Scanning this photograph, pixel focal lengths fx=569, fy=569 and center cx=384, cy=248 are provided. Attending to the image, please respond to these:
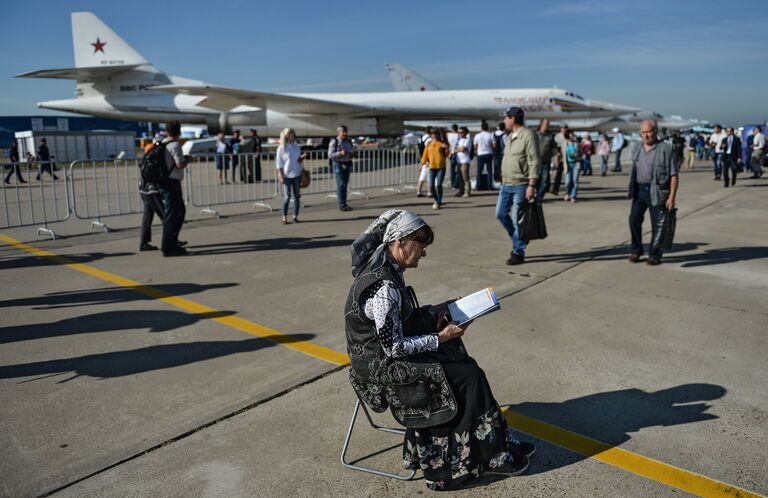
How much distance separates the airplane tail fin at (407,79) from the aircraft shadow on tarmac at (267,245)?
1486 inches

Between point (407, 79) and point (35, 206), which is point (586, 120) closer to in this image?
point (407, 79)

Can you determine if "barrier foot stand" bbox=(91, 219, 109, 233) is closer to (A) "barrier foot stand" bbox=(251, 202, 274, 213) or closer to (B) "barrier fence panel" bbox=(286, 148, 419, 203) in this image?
(A) "barrier foot stand" bbox=(251, 202, 274, 213)

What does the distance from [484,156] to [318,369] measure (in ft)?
38.4

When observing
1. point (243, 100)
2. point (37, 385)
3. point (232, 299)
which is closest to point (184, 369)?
point (37, 385)

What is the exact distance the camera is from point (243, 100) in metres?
26.6

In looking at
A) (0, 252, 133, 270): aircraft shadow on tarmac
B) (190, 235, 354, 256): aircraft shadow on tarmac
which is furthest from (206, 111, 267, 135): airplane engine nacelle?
(0, 252, 133, 270): aircraft shadow on tarmac

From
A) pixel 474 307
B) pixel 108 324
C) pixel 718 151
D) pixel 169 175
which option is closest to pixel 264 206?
pixel 169 175

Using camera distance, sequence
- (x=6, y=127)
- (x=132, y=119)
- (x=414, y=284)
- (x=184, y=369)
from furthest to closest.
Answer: (x=6, y=127) < (x=132, y=119) < (x=414, y=284) < (x=184, y=369)

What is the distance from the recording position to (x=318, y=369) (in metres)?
4.23

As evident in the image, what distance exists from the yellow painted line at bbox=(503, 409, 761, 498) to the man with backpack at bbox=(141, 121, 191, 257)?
5.85m

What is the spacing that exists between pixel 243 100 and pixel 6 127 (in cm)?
4933

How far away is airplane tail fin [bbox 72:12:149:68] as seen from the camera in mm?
29281

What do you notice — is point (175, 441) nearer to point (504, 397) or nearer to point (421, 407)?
point (421, 407)

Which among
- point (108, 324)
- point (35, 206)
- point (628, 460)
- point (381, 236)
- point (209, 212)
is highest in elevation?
point (381, 236)
